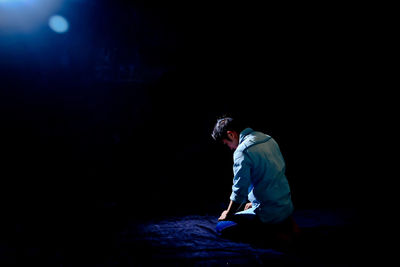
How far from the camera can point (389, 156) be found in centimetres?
881

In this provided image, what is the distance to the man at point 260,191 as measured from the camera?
3900 mm

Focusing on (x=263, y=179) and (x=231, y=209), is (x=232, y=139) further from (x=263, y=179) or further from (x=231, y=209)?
(x=231, y=209)

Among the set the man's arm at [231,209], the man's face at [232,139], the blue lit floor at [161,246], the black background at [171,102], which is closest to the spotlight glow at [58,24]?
the black background at [171,102]

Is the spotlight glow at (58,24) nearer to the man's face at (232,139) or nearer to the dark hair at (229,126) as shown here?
the dark hair at (229,126)

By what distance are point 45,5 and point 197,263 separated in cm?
665

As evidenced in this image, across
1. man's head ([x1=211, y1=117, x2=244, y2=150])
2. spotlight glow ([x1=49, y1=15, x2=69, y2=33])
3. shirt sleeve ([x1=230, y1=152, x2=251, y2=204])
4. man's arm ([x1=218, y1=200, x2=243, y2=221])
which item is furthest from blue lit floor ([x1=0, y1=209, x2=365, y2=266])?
spotlight glow ([x1=49, y1=15, x2=69, y2=33])

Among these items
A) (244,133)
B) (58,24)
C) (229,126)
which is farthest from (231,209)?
(58,24)

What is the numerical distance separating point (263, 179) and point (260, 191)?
0.20 metres

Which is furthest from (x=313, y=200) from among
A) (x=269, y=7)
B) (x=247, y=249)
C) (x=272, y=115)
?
(x=269, y=7)

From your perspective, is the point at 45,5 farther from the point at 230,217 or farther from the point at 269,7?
the point at 230,217

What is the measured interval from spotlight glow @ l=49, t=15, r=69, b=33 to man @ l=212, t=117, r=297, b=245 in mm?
5329

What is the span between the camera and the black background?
6180 millimetres

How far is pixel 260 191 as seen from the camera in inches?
156

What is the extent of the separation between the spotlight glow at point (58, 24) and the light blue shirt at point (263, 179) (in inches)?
Answer: 213
